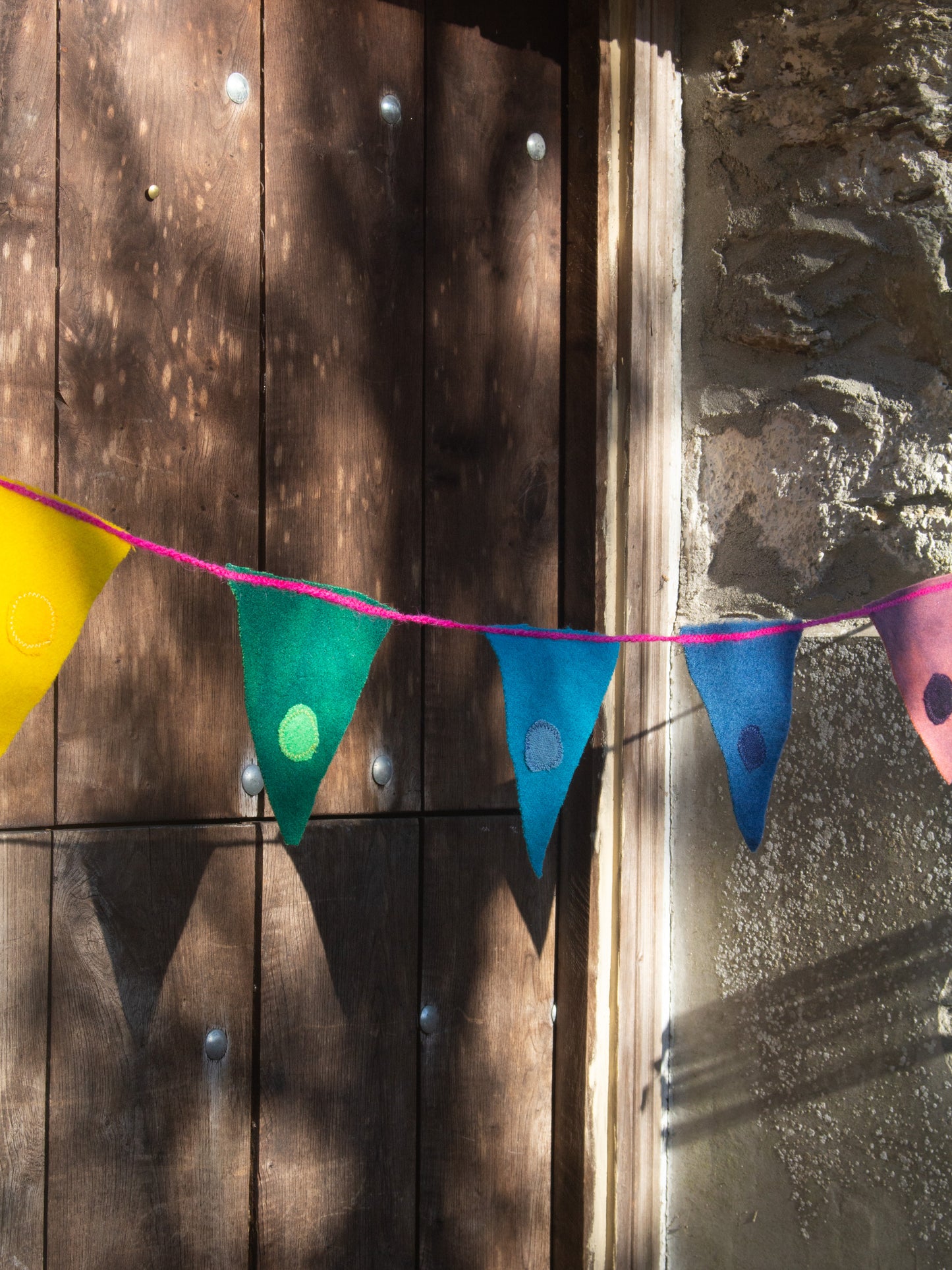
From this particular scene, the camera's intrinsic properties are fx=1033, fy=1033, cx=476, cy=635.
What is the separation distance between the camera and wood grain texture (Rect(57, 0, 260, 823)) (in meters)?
1.21

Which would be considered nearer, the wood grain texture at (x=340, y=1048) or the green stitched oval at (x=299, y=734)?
the green stitched oval at (x=299, y=734)

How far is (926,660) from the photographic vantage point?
116 cm

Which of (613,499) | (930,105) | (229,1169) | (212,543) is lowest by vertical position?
(229,1169)

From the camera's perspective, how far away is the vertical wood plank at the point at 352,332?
132 centimetres

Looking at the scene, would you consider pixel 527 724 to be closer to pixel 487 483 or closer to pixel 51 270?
pixel 487 483

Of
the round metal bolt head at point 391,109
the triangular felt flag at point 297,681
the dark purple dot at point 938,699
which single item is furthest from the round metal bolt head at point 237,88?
the dark purple dot at point 938,699

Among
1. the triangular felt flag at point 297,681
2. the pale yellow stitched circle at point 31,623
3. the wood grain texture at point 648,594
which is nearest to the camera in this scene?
the pale yellow stitched circle at point 31,623

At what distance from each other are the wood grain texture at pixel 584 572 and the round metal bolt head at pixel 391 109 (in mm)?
269

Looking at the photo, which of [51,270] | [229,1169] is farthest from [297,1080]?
[51,270]

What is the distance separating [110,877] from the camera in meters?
1.20

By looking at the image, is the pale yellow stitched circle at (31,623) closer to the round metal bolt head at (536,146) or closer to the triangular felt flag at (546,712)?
the triangular felt flag at (546,712)

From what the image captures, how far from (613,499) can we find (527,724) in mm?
501

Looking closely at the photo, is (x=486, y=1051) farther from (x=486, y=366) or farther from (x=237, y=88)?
(x=237, y=88)

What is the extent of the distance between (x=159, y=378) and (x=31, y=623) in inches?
19.3
